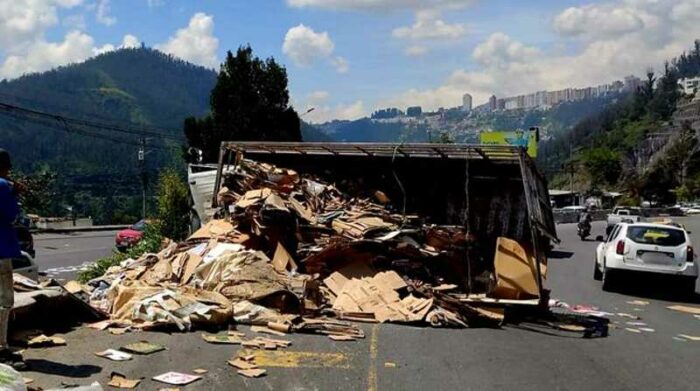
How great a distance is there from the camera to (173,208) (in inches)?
833

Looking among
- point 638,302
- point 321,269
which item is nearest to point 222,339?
point 321,269

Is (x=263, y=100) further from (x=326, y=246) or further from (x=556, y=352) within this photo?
(x=556, y=352)

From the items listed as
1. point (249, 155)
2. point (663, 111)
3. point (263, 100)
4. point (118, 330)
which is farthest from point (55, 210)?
point (663, 111)

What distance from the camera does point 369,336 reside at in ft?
31.6

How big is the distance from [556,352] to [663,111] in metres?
179

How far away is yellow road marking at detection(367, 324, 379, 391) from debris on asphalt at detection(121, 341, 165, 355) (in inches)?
87.6

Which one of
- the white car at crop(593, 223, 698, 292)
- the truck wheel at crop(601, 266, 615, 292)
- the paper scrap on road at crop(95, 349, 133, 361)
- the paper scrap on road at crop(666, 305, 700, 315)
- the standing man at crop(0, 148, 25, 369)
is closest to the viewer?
the standing man at crop(0, 148, 25, 369)

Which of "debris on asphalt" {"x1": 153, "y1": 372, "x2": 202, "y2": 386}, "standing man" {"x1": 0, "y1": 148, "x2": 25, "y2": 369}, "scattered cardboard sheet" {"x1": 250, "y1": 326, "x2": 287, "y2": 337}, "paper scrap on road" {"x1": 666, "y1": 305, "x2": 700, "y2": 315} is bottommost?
"paper scrap on road" {"x1": 666, "y1": 305, "x2": 700, "y2": 315}

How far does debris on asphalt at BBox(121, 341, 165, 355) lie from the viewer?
309 inches

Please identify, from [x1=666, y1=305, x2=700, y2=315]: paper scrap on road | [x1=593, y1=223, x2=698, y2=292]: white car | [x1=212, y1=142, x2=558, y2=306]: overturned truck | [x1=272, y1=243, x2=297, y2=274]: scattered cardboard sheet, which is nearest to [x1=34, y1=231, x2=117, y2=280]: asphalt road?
[x1=212, y1=142, x2=558, y2=306]: overturned truck

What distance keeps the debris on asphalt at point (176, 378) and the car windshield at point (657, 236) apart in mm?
13399

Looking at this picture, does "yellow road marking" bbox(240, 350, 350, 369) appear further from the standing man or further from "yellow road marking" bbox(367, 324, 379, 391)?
the standing man

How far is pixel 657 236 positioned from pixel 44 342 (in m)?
14.4

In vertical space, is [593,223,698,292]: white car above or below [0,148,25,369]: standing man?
below
